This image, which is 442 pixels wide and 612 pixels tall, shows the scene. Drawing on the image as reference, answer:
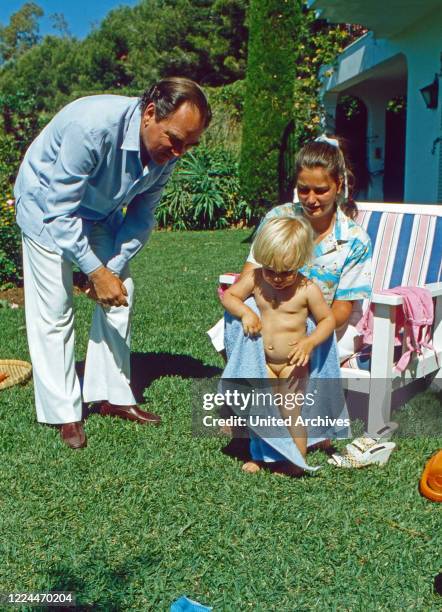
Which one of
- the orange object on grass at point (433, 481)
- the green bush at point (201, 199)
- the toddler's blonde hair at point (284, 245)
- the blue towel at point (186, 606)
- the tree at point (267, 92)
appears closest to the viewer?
the blue towel at point (186, 606)

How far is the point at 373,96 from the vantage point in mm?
16250

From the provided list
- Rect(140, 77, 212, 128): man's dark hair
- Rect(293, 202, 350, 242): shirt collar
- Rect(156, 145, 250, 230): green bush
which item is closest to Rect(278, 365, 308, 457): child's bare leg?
Rect(293, 202, 350, 242): shirt collar

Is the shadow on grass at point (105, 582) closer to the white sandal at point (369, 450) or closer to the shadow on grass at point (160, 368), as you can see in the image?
the white sandal at point (369, 450)

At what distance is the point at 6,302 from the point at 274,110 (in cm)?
809

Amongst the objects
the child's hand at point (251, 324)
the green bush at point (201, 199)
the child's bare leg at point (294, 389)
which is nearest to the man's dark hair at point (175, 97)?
the child's hand at point (251, 324)

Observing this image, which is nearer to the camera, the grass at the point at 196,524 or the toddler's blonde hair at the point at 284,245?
the grass at the point at 196,524

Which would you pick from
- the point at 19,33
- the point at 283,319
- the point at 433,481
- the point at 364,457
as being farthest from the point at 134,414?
the point at 19,33

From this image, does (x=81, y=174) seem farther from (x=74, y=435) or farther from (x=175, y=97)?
(x=74, y=435)

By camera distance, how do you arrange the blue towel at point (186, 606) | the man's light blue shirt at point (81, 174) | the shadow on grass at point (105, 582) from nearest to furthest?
the blue towel at point (186, 606)
the shadow on grass at point (105, 582)
the man's light blue shirt at point (81, 174)

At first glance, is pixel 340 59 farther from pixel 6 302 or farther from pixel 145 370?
pixel 145 370

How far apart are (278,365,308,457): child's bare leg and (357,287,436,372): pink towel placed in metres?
0.64

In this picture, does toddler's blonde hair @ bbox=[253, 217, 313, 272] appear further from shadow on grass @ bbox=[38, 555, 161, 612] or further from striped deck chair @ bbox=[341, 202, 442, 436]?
shadow on grass @ bbox=[38, 555, 161, 612]

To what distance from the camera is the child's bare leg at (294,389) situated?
3391 mm

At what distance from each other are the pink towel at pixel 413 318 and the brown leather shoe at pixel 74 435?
1632 mm
